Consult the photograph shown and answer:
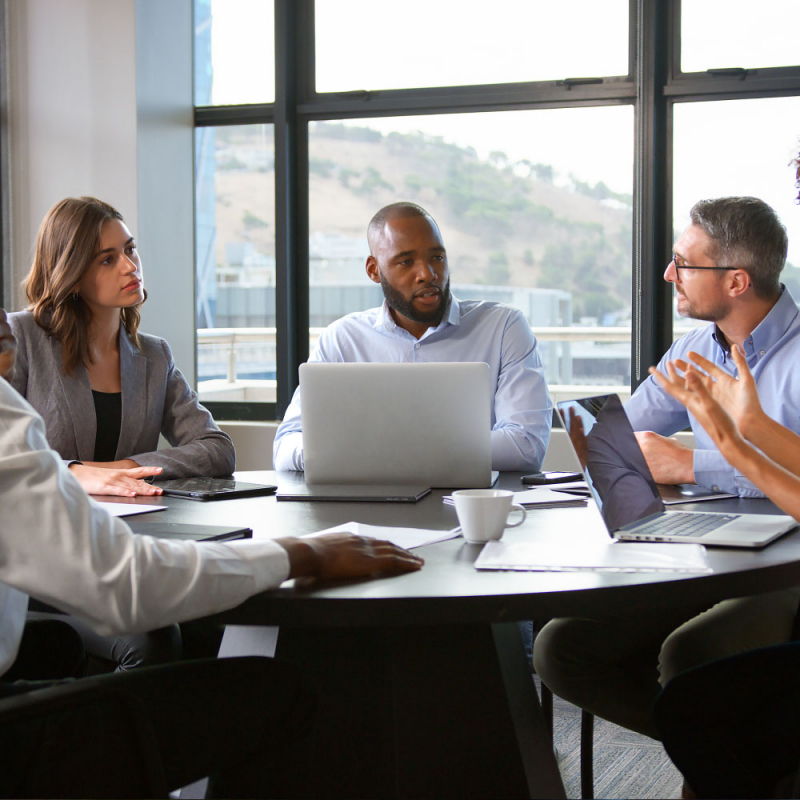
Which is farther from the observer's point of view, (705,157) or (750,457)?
(705,157)

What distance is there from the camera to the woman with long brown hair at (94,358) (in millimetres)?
2381

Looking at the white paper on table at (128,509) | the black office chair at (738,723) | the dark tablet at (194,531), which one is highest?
the dark tablet at (194,531)

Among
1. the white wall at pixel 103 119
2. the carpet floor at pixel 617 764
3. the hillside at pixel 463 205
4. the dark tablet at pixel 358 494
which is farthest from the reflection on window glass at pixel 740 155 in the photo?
the dark tablet at pixel 358 494

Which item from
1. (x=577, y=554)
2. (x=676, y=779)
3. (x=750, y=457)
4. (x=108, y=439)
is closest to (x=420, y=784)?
(x=577, y=554)

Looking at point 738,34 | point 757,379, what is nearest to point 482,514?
point 757,379

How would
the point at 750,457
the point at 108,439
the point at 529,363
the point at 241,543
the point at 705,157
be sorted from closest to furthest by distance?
the point at 241,543
the point at 750,457
the point at 108,439
the point at 529,363
the point at 705,157

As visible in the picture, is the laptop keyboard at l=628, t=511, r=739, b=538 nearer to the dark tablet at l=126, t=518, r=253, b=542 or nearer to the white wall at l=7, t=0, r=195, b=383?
the dark tablet at l=126, t=518, r=253, b=542

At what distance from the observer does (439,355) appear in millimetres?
2840

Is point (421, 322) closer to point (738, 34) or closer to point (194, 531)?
point (194, 531)

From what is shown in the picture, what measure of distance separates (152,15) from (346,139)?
100 cm

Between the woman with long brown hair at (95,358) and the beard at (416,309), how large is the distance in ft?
2.38

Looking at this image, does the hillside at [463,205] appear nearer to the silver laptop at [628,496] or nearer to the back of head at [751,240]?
the back of head at [751,240]

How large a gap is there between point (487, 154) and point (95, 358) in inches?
89.1

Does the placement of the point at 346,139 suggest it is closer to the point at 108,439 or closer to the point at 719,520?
the point at 108,439
